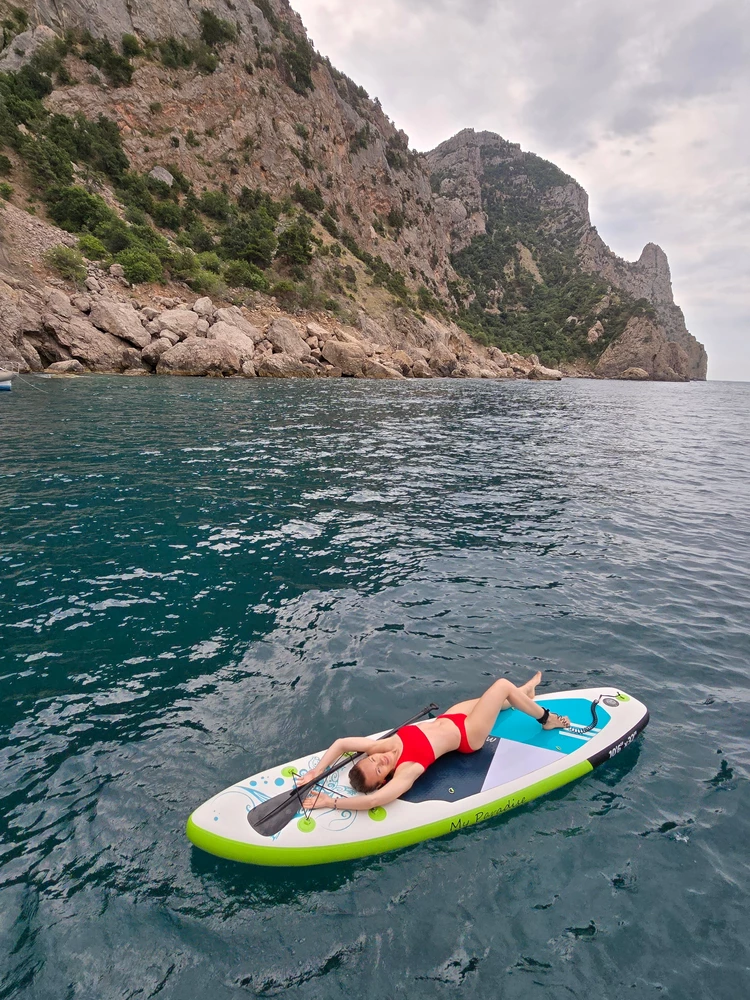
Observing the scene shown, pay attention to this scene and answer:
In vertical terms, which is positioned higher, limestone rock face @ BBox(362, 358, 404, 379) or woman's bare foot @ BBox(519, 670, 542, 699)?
limestone rock face @ BBox(362, 358, 404, 379)

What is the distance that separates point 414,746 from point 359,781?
0.67 m

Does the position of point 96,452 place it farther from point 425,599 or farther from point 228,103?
point 228,103

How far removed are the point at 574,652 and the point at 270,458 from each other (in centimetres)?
1105

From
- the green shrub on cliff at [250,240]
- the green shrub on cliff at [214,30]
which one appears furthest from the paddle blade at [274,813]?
the green shrub on cliff at [214,30]

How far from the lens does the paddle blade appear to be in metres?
3.82

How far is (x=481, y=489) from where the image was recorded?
1340cm

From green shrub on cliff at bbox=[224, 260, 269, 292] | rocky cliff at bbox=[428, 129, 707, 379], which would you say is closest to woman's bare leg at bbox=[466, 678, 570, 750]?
green shrub on cliff at bbox=[224, 260, 269, 292]

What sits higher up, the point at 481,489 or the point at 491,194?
the point at 491,194

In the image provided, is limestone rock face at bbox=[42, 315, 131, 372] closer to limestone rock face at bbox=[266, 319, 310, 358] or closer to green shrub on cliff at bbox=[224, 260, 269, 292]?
limestone rock face at bbox=[266, 319, 310, 358]

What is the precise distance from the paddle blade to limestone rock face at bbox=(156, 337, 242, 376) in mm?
34378

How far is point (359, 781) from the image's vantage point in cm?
421

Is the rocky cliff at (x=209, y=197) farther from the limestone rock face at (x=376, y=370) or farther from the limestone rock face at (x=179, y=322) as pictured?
the limestone rock face at (x=179, y=322)

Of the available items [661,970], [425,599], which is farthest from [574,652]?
[661,970]

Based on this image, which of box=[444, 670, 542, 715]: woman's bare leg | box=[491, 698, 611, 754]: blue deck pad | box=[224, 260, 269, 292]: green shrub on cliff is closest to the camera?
box=[491, 698, 611, 754]: blue deck pad
